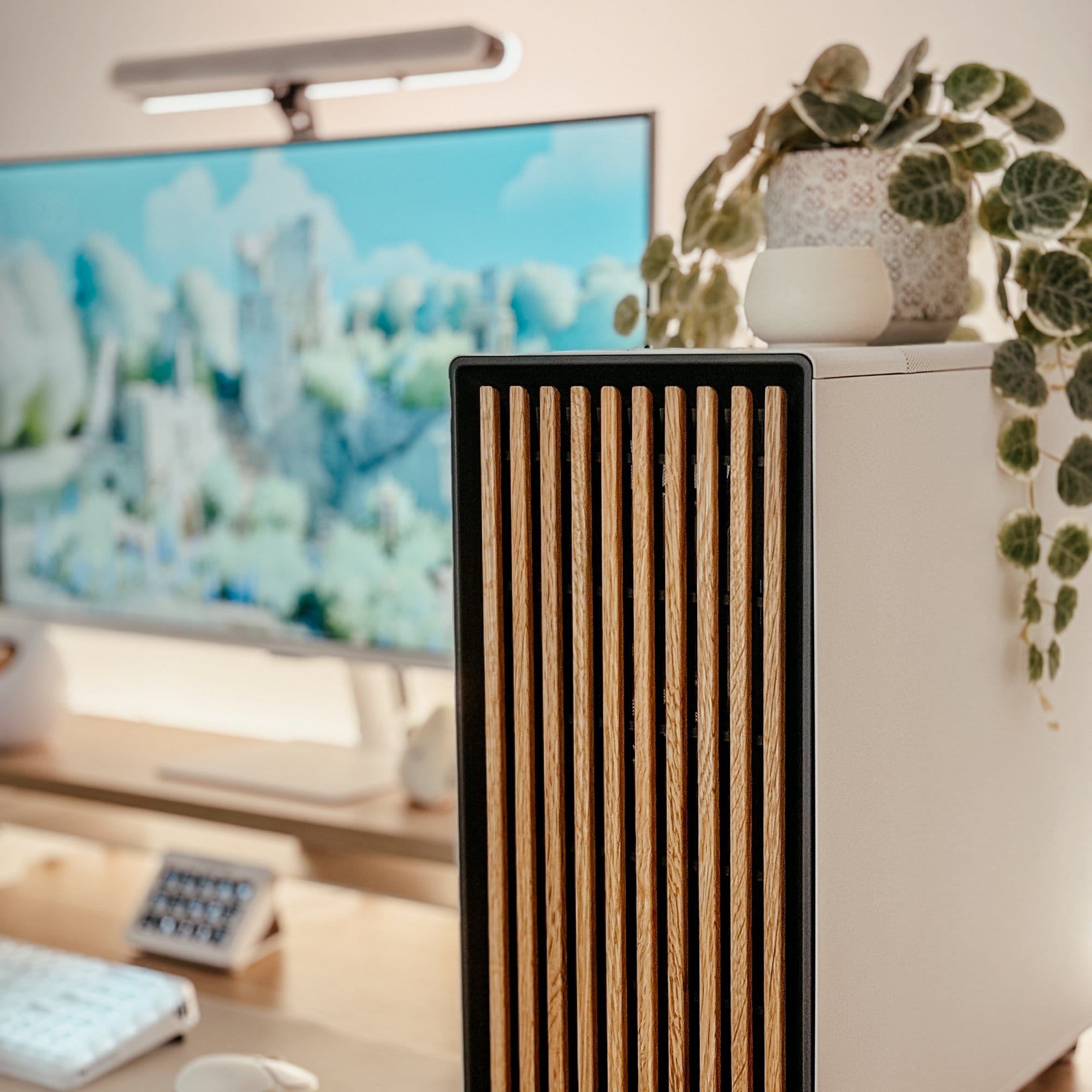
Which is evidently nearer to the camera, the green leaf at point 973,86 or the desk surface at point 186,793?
the green leaf at point 973,86

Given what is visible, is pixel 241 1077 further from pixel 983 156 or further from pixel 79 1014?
pixel 983 156

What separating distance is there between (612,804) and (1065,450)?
444mm

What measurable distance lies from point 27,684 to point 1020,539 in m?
1.14

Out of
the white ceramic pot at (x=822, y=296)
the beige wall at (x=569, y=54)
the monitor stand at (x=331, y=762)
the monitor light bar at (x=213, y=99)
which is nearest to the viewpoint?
the white ceramic pot at (x=822, y=296)

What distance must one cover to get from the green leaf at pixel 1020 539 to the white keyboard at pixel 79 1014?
28.7 inches

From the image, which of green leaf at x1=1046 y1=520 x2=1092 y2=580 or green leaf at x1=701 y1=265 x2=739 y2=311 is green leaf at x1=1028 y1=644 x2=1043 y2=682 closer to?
green leaf at x1=1046 y1=520 x2=1092 y2=580

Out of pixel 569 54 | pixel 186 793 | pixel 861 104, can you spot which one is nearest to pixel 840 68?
pixel 861 104

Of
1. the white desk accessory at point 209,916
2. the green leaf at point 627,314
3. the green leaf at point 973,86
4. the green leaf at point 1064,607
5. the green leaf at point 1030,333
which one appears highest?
the green leaf at point 973,86

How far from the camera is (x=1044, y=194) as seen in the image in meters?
0.84

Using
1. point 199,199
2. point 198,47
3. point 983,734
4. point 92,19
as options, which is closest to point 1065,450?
point 983,734

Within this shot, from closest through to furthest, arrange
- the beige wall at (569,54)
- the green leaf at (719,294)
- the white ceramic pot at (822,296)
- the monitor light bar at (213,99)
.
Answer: the white ceramic pot at (822,296)
the green leaf at (719,294)
the beige wall at (569,54)
the monitor light bar at (213,99)

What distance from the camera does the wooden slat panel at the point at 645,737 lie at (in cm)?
72

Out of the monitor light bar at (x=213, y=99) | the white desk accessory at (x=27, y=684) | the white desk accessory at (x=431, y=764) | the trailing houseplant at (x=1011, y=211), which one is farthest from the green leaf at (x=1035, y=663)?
the white desk accessory at (x=27, y=684)

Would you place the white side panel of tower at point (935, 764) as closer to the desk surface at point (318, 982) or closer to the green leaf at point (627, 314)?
the desk surface at point (318, 982)
